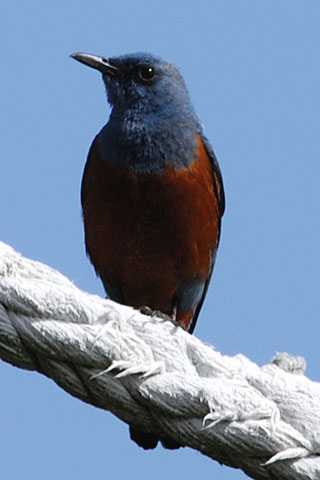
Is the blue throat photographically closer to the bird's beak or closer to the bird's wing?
the bird's wing

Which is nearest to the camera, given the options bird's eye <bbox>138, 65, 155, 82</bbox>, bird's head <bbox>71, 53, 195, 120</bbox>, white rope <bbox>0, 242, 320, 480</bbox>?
white rope <bbox>0, 242, 320, 480</bbox>

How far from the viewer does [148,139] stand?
8109mm

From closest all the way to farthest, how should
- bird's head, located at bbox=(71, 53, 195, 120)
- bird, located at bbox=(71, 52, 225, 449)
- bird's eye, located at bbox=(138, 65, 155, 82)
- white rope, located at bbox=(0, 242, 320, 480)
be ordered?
white rope, located at bbox=(0, 242, 320, 480), bird, located at bbox=(71, 52, 225, 449), bird's head, located at bbox=(71, 53, 195, 120), bird's eye, located at bbox=(138, 65, 155, 82)

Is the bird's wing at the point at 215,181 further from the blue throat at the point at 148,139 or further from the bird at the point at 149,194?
the blue throat at the point at 148,139

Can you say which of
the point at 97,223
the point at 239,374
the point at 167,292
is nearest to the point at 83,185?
the point at 97,223

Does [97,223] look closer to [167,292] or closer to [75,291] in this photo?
[167,292]

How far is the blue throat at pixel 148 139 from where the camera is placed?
26.3 feet

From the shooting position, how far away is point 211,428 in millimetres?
3654

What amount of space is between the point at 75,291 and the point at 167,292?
4.60 metres

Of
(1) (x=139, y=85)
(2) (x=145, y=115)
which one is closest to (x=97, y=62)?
(1) (x=139, y=85)

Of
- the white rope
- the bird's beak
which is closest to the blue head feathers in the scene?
the bird's beak

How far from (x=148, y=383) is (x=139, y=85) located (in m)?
5.14

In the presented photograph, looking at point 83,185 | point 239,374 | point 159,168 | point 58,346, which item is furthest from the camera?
point 83,185

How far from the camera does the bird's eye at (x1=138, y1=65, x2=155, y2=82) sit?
8.63 metres
